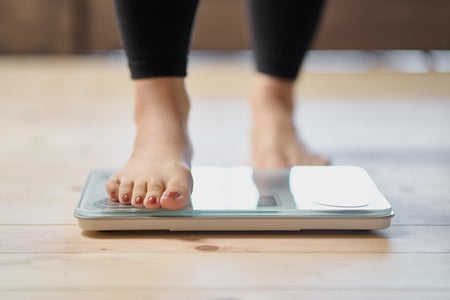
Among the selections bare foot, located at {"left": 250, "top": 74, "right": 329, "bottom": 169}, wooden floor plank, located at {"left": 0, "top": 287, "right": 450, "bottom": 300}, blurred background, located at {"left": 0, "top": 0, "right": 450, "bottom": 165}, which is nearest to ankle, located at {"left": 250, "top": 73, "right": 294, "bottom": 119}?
bare foot, located at {"left": 250, "top": 74, "right": 329, "bottom": 169}

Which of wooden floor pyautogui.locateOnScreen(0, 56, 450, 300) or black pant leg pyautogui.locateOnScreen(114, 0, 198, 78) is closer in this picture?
wooden floor pyautogui.locateOnScreen(0, 56, 450, 300)

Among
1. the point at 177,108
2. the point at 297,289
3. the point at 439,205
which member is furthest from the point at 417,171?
Result: the point at 297,289

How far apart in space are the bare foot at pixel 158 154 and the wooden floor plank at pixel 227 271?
0.30 feet

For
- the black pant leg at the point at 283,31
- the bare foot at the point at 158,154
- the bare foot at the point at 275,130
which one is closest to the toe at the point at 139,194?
the bare foot at the point at 158,154

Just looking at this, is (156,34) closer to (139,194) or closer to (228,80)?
(139,194)

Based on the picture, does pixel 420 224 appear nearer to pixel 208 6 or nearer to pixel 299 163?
pixel 299 163

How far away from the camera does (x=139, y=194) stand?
814mm

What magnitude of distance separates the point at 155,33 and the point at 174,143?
6.0 inches

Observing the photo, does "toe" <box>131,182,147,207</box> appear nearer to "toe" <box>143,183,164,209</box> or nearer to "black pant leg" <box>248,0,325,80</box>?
"toe" <box>143,183,164,209</box>

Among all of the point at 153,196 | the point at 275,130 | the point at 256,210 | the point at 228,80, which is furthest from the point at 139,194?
the point at 228,80

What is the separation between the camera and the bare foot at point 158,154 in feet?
2.65

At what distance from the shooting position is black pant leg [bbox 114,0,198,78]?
91 cm

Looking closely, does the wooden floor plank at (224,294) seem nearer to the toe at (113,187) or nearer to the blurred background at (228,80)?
the toe at (113,187)

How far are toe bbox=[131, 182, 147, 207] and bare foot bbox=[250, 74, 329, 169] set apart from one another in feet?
0.84
